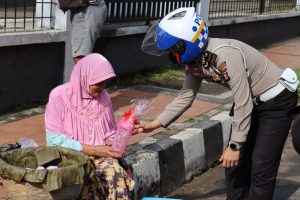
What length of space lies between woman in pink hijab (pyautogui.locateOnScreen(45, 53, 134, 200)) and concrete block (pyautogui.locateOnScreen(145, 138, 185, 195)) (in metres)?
1.17

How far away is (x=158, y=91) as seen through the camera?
7148 millimetres

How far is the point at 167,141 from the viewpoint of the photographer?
188 inches

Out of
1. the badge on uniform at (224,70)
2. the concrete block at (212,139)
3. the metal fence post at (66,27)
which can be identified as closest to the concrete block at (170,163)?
the concrete block at (212,139)

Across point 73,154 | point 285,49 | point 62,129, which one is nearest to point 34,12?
point 62,129

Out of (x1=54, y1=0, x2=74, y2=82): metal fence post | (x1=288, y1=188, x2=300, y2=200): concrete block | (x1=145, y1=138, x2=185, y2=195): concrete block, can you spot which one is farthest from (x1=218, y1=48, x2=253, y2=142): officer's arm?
(x1=54, y1=0, x2=74, y2=82): metal fence post

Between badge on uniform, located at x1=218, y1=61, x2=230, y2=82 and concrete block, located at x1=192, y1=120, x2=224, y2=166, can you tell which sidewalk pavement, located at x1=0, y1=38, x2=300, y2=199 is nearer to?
concrete block, located at x1=192, y1=120, x2=224, y2=166

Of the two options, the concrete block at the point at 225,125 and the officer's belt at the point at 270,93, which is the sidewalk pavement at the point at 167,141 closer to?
the concrete block at the point at 225,125

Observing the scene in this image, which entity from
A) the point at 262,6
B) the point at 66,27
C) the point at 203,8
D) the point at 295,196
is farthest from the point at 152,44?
the point at 262,6

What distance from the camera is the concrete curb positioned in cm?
431

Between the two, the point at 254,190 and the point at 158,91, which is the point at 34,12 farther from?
the point at 254,190

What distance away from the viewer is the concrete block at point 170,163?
4527 millimetres

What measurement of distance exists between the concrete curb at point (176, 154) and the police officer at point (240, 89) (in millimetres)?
676

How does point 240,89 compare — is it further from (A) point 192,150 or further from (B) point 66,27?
(B) point 66,27

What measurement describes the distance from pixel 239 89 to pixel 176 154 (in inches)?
64.0
